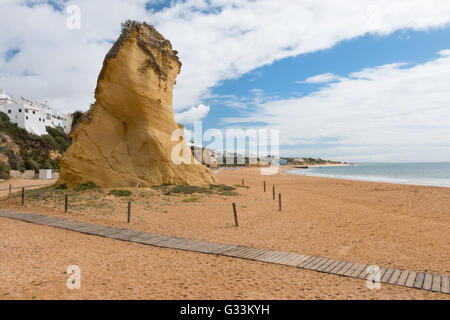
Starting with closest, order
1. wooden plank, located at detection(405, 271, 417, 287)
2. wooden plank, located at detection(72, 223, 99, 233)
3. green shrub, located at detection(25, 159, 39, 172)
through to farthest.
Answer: wooden plank, located at detection(405, 271, 417, 287), wooden plank, located at detection(72, 223, 99, 233), green shrub, located at detection(25, 159, 39, 172)

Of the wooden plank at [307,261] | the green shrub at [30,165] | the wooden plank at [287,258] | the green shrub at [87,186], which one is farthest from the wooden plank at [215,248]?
the green shrub at [30,165]

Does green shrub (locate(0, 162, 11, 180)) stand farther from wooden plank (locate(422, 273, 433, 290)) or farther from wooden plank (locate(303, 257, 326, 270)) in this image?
wooden plank (locate(422, 273, 433, 290))

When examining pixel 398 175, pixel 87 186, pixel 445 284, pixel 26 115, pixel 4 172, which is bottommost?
pixel 445 284

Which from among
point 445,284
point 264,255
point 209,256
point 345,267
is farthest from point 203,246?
point 445,284

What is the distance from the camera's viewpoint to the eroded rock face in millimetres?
18453

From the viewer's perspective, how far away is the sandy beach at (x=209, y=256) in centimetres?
528

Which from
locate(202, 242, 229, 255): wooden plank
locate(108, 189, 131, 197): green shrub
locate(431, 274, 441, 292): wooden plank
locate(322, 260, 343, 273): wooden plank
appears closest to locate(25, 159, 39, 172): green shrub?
locate(108, 189, 131, 197): green shrub

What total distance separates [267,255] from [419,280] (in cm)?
328

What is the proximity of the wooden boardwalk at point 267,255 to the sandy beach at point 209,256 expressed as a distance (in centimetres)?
32

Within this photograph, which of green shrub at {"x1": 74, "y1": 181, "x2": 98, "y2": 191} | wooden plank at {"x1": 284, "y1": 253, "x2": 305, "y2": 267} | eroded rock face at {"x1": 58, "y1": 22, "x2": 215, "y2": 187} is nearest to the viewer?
wooden plank at {"x1": 284, "y1": 253, "x2": 305, "y2": 267}

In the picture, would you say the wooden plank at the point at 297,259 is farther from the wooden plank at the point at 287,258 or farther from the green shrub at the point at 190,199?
the green shrub at the point at 190,199

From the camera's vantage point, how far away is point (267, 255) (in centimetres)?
731

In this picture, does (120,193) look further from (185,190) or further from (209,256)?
(209,256)
